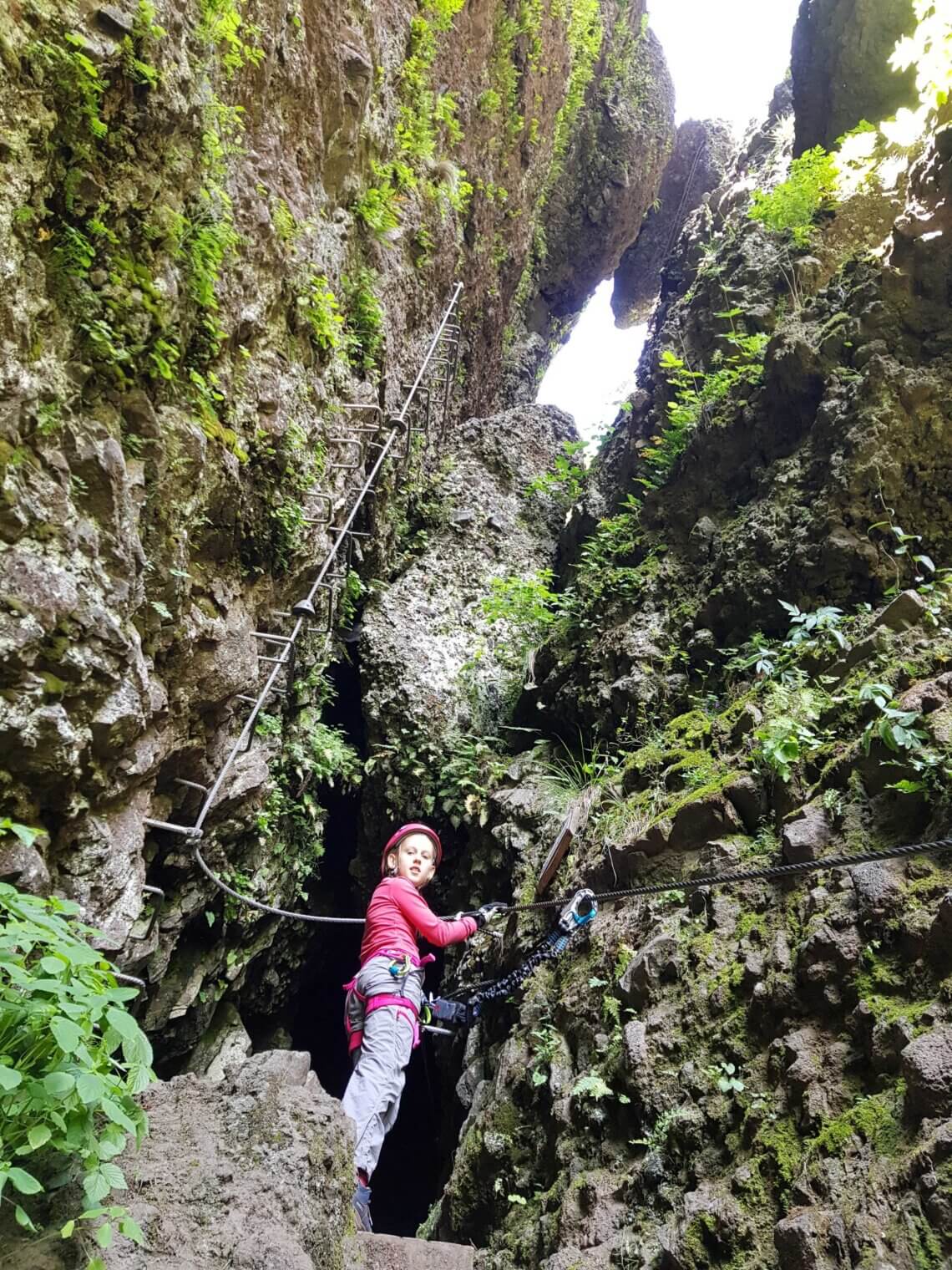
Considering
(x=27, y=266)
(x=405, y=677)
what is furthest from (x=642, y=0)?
(x=27, y=266)

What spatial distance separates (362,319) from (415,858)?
5.23 meters

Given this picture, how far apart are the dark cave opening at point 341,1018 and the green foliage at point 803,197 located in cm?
708

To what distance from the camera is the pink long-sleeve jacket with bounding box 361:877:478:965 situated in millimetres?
4727

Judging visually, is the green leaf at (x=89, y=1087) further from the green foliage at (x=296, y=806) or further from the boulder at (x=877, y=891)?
the green foliage at (x=296, y=806)

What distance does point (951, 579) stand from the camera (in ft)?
15.0

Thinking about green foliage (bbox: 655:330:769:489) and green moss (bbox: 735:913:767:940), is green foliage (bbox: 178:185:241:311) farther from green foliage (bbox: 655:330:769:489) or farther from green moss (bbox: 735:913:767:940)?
green foliage (bbox: 655:330:769:489)

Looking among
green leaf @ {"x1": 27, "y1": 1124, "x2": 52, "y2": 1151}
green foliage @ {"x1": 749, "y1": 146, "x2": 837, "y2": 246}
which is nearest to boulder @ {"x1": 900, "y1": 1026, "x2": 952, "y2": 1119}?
green leaf @ {"x1": 27, "y1": 1124, "x2": 52, "y2": 1151}

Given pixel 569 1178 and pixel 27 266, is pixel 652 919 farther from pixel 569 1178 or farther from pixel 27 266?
pixel 27 266

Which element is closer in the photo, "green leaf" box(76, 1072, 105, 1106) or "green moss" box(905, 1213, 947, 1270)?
"green leaf" box(76, 1072, 105, 1106)

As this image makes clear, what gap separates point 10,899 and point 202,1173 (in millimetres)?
1142

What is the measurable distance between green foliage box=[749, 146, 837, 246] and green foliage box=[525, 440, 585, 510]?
389 cm

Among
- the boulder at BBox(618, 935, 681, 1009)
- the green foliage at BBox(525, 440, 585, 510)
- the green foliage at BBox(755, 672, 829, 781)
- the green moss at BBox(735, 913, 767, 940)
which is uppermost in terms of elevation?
the green foliage at BBox(525, 440, 585, 510)

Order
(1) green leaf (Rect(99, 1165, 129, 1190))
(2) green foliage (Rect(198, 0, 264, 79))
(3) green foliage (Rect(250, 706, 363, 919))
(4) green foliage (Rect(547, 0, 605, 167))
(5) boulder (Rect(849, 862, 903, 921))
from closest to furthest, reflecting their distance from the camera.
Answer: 1. (1) green leaf (Rect(99, 1165, 129, 1190))
2. (5) boulder (Rect(849, 862, 903, 921))
3. (2) green foliage (Rect(198, 0, 264, 79))
4. (3) green foliage (Rect(250, 706, 363, 919))
5. (4) green foliage (Rect(547, 0, 605, 167))

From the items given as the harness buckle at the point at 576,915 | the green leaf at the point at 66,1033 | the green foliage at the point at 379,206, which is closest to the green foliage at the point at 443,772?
the harness buckle at the point at 576,915
